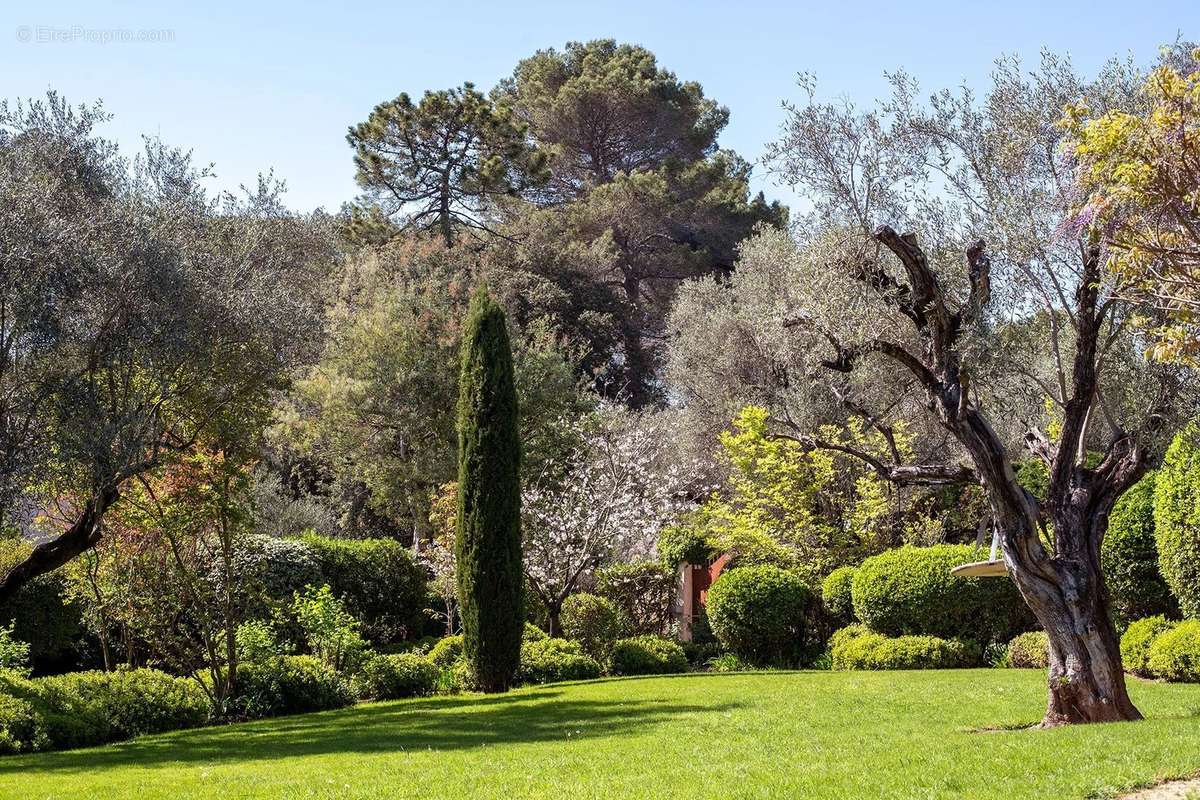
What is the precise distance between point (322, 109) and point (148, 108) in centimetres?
237

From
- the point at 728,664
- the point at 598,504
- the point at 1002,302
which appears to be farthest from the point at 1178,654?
the point at 598,504

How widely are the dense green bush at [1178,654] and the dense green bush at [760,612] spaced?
19.0 ft

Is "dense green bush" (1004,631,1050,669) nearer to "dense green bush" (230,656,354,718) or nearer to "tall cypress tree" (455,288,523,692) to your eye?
"tall cypress tree" (455,288,523,692)

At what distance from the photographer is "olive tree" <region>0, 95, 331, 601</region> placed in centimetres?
1006

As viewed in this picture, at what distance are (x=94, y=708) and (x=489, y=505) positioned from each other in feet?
18.0

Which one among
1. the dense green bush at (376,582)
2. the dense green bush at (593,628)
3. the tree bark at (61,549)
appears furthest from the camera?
the dense green bush at (376,582)

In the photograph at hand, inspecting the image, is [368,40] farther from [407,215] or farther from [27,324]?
[407,215]

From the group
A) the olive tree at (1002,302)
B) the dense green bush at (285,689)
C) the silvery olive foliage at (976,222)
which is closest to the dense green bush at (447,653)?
the dense green bush at (285,689)

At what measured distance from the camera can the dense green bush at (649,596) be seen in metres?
20.2

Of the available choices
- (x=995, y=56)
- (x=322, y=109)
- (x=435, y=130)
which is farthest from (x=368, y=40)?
(x=435, y=130)

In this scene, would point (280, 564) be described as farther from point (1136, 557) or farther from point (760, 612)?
point (1136, 557)

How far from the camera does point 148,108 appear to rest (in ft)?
44.7

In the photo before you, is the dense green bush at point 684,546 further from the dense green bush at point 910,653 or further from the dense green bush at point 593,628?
the dense green bush at point 910,653

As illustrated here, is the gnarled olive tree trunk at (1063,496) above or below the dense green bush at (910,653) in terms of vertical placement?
above
